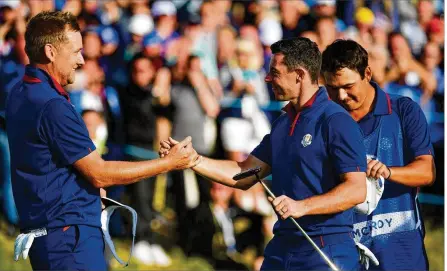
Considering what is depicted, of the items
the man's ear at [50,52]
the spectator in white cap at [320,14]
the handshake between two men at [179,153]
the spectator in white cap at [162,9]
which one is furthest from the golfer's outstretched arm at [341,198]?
the spectator in white cap at [320,14]

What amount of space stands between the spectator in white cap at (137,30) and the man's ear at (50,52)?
4813 mm

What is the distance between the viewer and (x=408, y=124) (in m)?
7.35

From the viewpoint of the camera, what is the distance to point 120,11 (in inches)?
449

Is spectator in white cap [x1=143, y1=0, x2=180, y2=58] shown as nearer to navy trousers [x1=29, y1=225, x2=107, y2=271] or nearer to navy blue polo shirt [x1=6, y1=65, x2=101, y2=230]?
navy blue polo shirt [x1=6, y1=65, x2=101, y2=230]

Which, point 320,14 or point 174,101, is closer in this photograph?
point 174,101

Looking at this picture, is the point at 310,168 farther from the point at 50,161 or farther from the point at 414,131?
the point at 50,161

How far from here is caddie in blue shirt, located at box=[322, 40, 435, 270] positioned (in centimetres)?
728

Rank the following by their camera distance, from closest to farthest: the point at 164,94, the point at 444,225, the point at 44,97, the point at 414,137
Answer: the point at 44,97 → the point at 414,137 → the point at 164,94 → the point at 444,225

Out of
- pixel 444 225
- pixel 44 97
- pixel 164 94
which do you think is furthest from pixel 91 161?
pixel 444 225

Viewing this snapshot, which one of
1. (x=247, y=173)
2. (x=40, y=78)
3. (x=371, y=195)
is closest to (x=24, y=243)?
(x=40, y=78)

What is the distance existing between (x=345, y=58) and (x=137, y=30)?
437 centimetres

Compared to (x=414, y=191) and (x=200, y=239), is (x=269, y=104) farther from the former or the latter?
(x=414, y=191)

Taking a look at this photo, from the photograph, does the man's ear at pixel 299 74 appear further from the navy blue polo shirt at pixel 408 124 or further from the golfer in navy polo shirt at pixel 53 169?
the golfer in navy polo shirt at pixel 53 169

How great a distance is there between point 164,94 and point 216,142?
2.19 feet
